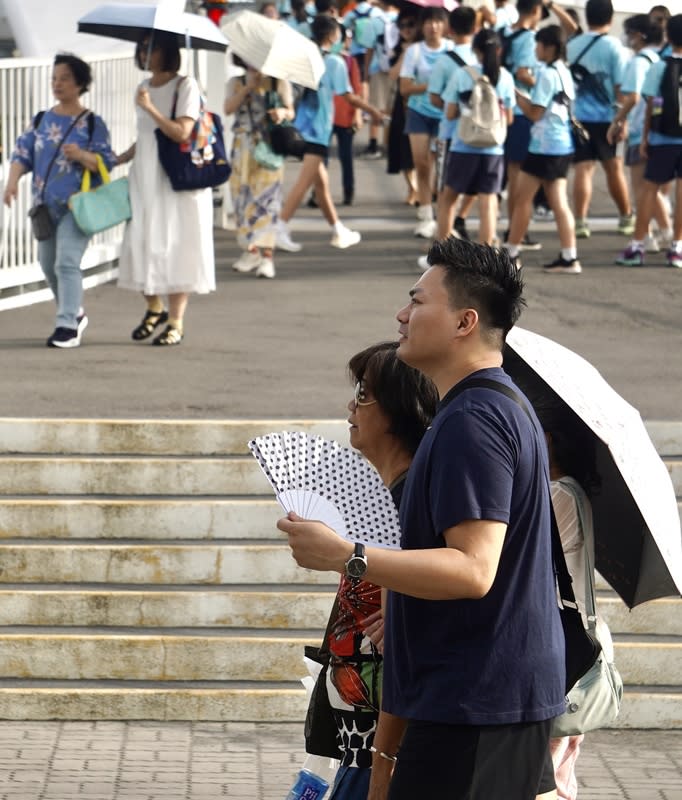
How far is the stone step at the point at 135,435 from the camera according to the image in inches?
292

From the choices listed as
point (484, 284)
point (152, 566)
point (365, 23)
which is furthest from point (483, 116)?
point (365, 23)

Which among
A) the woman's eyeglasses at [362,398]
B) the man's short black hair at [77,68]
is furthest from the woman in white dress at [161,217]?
the woman's eyeglasses at [362,398]

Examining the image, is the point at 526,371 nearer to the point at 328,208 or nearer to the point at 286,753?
the point at 286,753

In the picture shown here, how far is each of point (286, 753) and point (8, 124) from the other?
6361 mm

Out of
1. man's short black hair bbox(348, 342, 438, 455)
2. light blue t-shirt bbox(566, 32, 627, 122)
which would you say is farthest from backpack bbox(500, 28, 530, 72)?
man's short black hair bbox(348, 342, 438, 455)

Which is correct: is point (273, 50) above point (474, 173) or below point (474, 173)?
above

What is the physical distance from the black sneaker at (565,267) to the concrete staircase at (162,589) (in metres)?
5.35

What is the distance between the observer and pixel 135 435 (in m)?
7.43

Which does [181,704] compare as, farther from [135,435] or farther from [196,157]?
[196,157]

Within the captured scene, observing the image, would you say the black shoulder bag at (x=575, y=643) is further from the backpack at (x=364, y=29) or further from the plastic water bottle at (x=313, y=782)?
the backpack at (x=364, y=29)

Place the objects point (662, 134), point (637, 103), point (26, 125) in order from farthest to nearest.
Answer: point (637, 103), point (662, 134), point (26, 125)

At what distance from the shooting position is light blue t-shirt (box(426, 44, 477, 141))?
40.9 feet

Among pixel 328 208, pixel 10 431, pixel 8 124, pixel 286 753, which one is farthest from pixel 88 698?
pixel 328 208

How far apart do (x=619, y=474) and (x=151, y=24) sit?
618 centimetres
